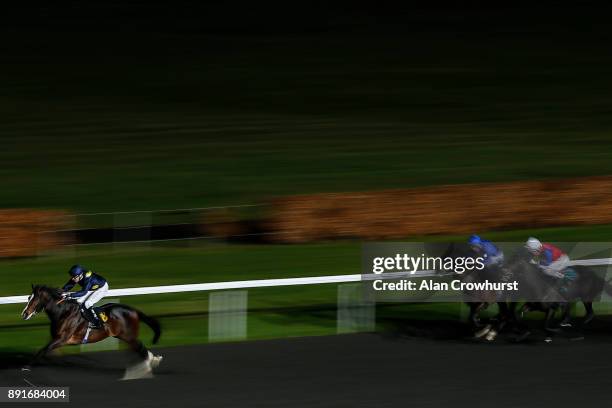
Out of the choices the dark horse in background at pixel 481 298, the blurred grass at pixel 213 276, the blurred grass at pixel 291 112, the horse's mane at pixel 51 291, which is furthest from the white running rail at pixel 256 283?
the blurred grass at pixel 291 112

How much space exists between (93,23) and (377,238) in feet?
62.3

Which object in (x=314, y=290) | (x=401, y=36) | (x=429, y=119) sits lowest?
(x=314, y=290)

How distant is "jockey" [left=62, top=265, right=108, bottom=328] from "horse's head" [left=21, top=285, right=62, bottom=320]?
73 millimetres

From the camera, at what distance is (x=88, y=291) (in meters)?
7.00

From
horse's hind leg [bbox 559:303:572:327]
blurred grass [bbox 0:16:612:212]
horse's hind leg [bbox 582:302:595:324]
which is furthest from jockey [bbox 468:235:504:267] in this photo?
blurred grass [bbox 0:16:612:212]

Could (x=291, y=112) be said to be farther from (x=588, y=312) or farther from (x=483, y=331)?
(x=483, y=331)

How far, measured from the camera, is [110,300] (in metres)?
8.21

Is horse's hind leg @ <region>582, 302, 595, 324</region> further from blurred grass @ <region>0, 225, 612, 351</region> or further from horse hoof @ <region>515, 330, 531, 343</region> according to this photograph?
blurred grass @ <region>0, 225, 612, 351</region>

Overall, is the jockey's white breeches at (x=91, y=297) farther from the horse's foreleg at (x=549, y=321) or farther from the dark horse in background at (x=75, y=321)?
the horse's foreleg at (x=549, y=321)

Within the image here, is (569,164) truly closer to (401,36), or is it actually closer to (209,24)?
(401,36)

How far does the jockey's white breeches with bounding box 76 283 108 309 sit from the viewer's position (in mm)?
7004

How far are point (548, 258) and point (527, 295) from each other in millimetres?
352

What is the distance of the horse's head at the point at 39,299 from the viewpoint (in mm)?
6848

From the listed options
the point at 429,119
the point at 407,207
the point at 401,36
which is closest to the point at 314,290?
the point at 407,207
